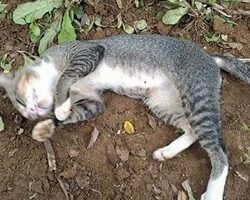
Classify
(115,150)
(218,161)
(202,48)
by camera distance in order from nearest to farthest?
(218,161) < (115,150) < (202,48)

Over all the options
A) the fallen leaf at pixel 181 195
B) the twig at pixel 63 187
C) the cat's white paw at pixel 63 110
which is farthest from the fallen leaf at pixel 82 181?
the fallen leaf at pixel 181 195

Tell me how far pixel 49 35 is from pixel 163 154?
163 centimetres

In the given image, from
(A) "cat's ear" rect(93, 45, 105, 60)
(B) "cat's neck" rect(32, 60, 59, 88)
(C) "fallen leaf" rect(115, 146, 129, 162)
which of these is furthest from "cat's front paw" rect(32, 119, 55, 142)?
(A) "cat's ear" rect(93, 45, 105, 60)

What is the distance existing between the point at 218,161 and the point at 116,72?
1.19 m

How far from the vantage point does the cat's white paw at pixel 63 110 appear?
15.1 feet

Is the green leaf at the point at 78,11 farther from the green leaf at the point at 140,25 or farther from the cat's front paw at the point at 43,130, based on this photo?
the cat's front paw at the point at 43,130

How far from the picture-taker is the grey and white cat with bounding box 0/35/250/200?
4.56 meters

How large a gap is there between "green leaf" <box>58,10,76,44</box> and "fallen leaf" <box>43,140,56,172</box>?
1052 mm

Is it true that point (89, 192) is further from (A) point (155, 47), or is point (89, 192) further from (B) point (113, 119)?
(A) point (155, 47)

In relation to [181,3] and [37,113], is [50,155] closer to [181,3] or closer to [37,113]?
[37,113]

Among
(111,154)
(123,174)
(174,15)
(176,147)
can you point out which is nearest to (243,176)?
(176,147)

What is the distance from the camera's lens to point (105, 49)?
498 cm

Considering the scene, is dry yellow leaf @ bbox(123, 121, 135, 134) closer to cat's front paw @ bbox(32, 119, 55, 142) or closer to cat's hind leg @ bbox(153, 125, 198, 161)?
cat's hind leg @ bbox(153, 125, 198, 161)

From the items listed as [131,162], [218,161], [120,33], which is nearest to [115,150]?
[131,162]
